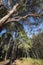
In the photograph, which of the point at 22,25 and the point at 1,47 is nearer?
the point at 22,25

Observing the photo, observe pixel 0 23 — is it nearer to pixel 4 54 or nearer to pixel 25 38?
pixel 25 38

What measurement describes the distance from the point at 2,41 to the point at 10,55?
7.11 ft

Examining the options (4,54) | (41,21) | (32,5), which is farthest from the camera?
(4,54)

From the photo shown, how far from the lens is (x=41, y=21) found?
568 inches

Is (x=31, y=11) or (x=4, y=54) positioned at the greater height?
(x=31, y=11)

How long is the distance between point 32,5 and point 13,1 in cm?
157

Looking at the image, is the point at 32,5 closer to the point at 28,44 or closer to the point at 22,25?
the point at 22,25

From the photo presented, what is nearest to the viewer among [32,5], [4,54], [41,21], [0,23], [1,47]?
[0,23]

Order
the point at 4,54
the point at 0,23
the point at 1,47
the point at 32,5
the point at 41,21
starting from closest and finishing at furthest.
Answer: the point at 0,23 → the point at 32,5 → the point at 41,21 → the point at 1,47 → the point at 4,54

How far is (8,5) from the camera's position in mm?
14117

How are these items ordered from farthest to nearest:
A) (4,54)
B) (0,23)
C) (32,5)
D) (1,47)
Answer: (4,54) < (1,47) < (32,5) < (0,23)

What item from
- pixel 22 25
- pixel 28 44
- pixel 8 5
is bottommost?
pixel 28 44

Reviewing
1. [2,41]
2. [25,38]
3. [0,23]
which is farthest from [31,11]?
[2,41]

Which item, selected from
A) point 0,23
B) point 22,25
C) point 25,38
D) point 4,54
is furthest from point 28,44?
point 4,54
